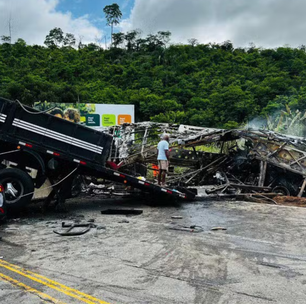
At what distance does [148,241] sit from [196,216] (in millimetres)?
2733

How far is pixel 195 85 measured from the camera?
54.2 m

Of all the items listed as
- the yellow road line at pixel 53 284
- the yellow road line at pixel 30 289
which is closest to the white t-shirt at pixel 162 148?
the yellow road line at pixel 53 284

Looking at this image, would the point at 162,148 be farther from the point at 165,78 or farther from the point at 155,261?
the point at 165,78

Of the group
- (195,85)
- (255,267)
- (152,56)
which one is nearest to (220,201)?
(255,267)

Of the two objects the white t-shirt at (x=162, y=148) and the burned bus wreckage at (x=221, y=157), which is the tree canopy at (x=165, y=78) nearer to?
the burned bus wreckage at (x=221, y=157)

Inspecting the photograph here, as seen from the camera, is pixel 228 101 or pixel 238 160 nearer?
pixel 238 160

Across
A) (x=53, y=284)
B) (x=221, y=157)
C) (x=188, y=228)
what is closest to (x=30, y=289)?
(x=53, y=284)

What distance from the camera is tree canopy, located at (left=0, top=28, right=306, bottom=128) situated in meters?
42.4

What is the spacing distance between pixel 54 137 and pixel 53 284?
194 inches

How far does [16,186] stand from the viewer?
8.37 meters

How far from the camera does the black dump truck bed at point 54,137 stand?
323 inches

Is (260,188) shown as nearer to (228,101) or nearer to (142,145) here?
(142,145)

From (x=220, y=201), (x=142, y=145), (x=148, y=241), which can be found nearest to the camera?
(x=148, y=241)

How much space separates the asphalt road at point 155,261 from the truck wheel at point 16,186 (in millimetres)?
444
